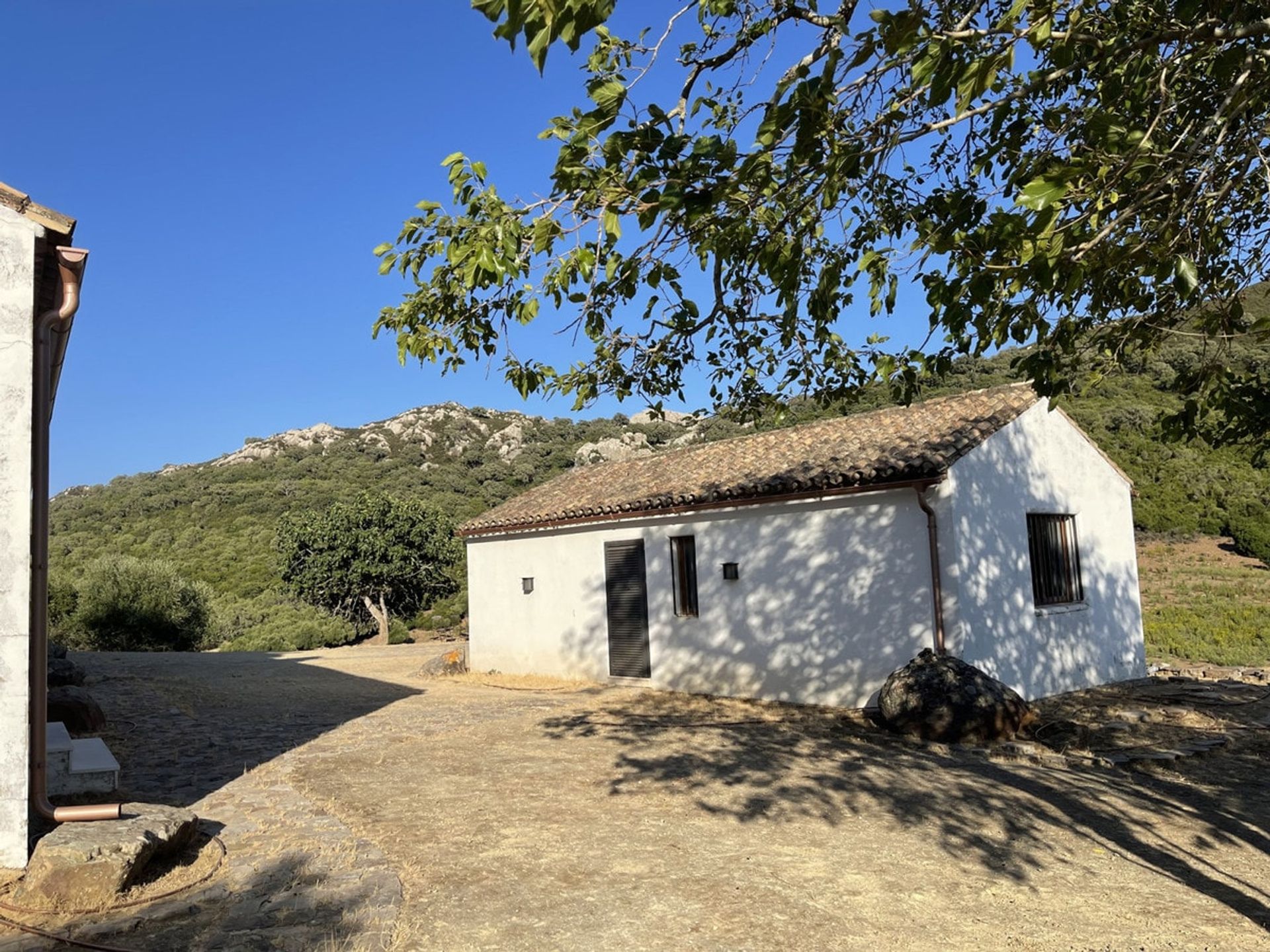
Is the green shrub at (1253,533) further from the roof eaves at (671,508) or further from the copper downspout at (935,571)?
the roof eaves at (671,508)

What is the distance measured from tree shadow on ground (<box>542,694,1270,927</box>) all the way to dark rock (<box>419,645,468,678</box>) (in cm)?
720

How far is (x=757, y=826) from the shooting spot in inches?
245

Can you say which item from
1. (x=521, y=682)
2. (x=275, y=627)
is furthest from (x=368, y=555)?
(x=521, y=682)

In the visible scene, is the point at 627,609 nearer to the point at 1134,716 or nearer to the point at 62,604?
the point at 1134,716

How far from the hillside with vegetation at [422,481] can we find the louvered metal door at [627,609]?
251 cm

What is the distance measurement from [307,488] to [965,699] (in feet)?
128

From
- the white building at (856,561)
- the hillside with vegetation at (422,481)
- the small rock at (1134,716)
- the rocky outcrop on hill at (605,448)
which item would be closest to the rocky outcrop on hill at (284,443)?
the hillside with vegetation at (422,481)

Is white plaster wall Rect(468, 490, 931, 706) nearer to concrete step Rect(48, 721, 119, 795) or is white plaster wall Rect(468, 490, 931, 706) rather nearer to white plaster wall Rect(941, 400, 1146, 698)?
white plaster wall Rect(941, 400, 1146, 698)

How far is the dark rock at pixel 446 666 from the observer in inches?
662

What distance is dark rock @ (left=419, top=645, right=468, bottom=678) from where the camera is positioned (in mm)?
16812

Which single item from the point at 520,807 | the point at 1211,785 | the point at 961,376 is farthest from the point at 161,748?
the point at 961,376

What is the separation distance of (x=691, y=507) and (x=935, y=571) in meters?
3.79

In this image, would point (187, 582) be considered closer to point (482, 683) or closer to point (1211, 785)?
point (482, 683)

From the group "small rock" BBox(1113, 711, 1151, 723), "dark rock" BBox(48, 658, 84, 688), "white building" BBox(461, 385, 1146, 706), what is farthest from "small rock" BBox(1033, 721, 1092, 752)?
"dark rock" BBox(48, 658, 84, 688)
